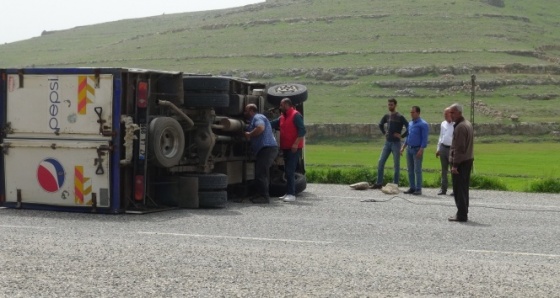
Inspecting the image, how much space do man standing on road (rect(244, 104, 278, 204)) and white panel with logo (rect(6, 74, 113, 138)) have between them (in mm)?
3278

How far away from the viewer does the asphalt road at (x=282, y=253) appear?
9180mm

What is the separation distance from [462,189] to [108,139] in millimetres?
5660

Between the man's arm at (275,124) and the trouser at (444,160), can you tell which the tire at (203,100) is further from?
the trouser at (444,160)

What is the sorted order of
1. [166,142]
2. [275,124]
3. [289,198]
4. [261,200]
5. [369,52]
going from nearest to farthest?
[166,142], [261,200], [289,198], [275,124], [369,52]

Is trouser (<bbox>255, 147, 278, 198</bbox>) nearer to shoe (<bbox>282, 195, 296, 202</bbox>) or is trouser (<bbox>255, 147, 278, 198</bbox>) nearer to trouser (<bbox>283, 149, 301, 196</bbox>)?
shoe (<bbox>282, 195, 296, 202</bbox>)

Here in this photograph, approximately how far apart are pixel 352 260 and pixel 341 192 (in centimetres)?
1081

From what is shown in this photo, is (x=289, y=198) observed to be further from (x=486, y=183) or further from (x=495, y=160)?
(x=495, y=160)

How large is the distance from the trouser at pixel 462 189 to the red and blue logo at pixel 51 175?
6.32 meters

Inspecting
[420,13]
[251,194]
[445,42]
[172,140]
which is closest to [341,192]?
[251,194]

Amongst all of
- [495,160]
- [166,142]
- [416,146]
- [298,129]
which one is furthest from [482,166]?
[166,142]

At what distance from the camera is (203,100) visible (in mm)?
17484

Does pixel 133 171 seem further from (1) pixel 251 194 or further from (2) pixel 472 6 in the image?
(2) pixel 472 6

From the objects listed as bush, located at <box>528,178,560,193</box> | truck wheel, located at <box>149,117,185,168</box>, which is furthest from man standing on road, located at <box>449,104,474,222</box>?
bush, located at <box>528,178,560,193</box>

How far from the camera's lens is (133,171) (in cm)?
1631
